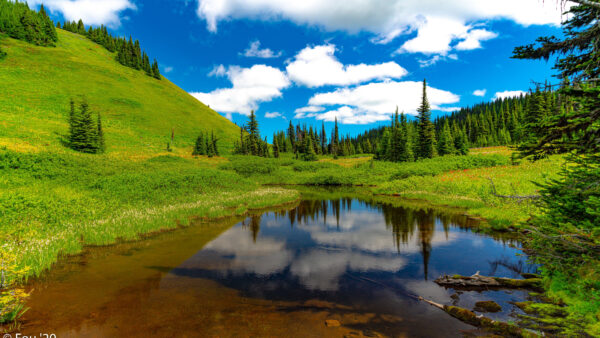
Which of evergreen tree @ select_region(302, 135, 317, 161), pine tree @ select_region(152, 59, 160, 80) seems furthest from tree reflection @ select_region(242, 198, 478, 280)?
pine tree @ select_region(152, 59, 160, 80)

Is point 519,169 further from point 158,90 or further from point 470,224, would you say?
point 158,90

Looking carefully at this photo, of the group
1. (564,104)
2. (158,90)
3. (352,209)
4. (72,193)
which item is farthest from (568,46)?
(158,90)

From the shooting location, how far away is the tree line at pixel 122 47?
4899 inches

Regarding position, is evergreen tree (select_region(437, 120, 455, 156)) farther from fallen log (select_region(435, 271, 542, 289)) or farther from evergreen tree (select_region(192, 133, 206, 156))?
Answer: evergreen tree (select_region(192, 133, 206, 156))

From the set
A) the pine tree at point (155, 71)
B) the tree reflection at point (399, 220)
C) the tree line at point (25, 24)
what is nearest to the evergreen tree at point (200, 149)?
the tree reflection at point (399, 220)

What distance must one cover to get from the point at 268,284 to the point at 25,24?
148 meters

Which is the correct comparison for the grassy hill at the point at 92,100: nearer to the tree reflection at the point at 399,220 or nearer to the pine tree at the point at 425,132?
the tree reflection at the point at 399,220

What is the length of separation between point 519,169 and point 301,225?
29.8 meters

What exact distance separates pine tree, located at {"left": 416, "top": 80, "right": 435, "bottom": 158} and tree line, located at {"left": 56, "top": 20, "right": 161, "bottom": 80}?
133 m

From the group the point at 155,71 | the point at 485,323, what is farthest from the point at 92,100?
the point at 485,323

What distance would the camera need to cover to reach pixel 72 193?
1747 centimetres

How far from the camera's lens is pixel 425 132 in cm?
5181

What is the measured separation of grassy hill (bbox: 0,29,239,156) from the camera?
165ft

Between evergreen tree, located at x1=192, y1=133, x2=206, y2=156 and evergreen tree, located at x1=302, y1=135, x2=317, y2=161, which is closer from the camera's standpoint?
evergreen tree, located at x1=192, y1=133, x2=206, y2=156
